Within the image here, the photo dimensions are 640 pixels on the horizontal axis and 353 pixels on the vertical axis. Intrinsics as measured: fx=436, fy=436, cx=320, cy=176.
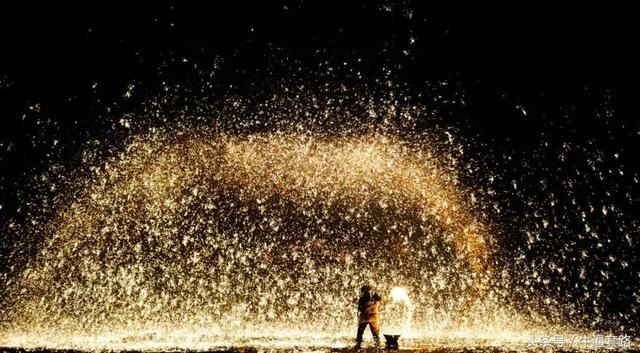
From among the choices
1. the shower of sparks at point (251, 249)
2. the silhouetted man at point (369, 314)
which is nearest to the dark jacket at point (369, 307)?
the silhouetted man at point (369, 314)

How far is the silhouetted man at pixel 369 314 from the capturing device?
6691 millimetres

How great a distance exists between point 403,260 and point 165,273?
8476mm

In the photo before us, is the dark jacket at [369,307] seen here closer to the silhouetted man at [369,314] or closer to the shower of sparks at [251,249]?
the silhouetted man at [369,314]

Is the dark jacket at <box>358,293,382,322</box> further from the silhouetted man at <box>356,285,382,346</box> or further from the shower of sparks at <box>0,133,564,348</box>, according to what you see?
the shower of sparks at <box>0,133,564,348</box>

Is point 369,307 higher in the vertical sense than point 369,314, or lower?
higher

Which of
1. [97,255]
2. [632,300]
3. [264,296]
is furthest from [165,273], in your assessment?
[632,300]

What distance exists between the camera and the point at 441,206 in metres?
18.7

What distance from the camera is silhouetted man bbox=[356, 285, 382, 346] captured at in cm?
669

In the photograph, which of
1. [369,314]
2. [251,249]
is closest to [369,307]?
[369,314]

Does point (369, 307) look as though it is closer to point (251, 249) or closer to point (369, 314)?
point (369, 314)

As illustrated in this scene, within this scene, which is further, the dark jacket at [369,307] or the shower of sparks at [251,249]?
the shower of sparks at [251,249]

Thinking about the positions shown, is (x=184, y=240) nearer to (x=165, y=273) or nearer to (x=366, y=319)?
(x=165, y=273)

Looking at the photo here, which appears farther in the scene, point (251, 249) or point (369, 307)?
point (251, 249)

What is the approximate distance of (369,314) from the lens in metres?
6.76
